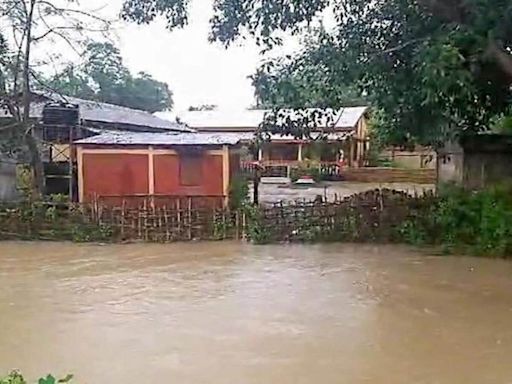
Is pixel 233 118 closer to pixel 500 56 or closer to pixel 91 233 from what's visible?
pixel 91 233

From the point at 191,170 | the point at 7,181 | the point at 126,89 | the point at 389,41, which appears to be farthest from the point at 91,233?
the point at 126,89

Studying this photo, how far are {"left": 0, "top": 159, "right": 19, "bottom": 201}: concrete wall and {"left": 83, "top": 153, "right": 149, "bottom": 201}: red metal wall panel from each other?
199 centimetres

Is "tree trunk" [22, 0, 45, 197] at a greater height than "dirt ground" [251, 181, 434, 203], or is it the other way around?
"tree trunk" [22, 0, 45, 197]

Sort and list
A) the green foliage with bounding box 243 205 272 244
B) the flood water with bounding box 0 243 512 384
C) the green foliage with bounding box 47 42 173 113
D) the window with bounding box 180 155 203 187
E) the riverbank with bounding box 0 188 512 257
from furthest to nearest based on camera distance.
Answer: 1. the green foliage with bounding box 47 42 173 113
2. the window with bounding box 180 155 203 187
3. the green foliage with bounding box 243 205 272 244
4. the riverbank with bounding box 0 188 512 257
5. the flood water with bounding box 0 243 512 384

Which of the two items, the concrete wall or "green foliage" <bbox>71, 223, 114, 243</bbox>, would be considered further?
the concrete wall

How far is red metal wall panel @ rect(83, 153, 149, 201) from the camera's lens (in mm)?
15820

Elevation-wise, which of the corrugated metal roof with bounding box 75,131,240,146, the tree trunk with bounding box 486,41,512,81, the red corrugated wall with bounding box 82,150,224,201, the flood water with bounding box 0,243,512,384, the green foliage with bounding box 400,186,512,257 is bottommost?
the flood water with bounding box 0,243,512,384

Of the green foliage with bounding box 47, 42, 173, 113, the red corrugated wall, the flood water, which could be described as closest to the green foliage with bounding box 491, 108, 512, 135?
the flood water

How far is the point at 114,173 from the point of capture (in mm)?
15867

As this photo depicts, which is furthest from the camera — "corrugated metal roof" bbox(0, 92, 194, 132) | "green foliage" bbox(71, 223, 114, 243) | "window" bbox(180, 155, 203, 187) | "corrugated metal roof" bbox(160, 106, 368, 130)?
"corrugated metal roof" bbox(160, 106, 368, 130)

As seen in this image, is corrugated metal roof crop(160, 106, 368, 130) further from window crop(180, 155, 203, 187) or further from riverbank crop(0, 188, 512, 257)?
riverbank crop(0, 188, 512, 257)

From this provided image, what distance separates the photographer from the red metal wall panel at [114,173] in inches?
623

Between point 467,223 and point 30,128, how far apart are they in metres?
9.13

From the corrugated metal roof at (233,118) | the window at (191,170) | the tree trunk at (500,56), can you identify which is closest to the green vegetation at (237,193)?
the window at (191,170)
